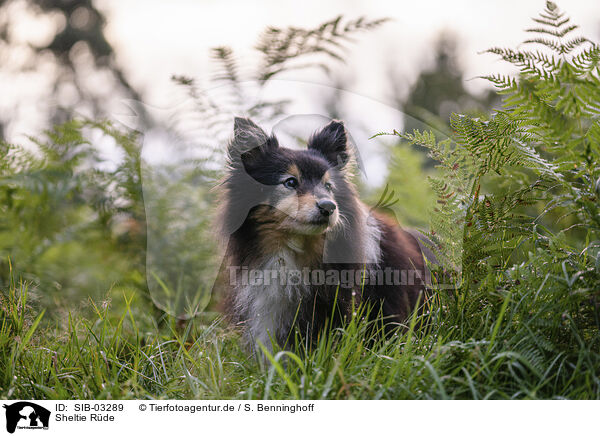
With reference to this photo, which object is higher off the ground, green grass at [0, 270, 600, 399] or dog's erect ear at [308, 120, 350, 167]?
dog's erect ear at [308, 120, 350, 167]

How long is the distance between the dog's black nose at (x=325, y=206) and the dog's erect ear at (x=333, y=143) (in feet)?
1.43

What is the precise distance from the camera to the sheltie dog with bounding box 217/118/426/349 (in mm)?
3025

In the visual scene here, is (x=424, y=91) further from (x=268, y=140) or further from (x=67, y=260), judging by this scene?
(x=67, y=260)

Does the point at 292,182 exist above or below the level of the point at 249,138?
below

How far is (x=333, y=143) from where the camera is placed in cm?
316

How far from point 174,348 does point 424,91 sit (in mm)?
5160

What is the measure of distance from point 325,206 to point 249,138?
2.17 feet
